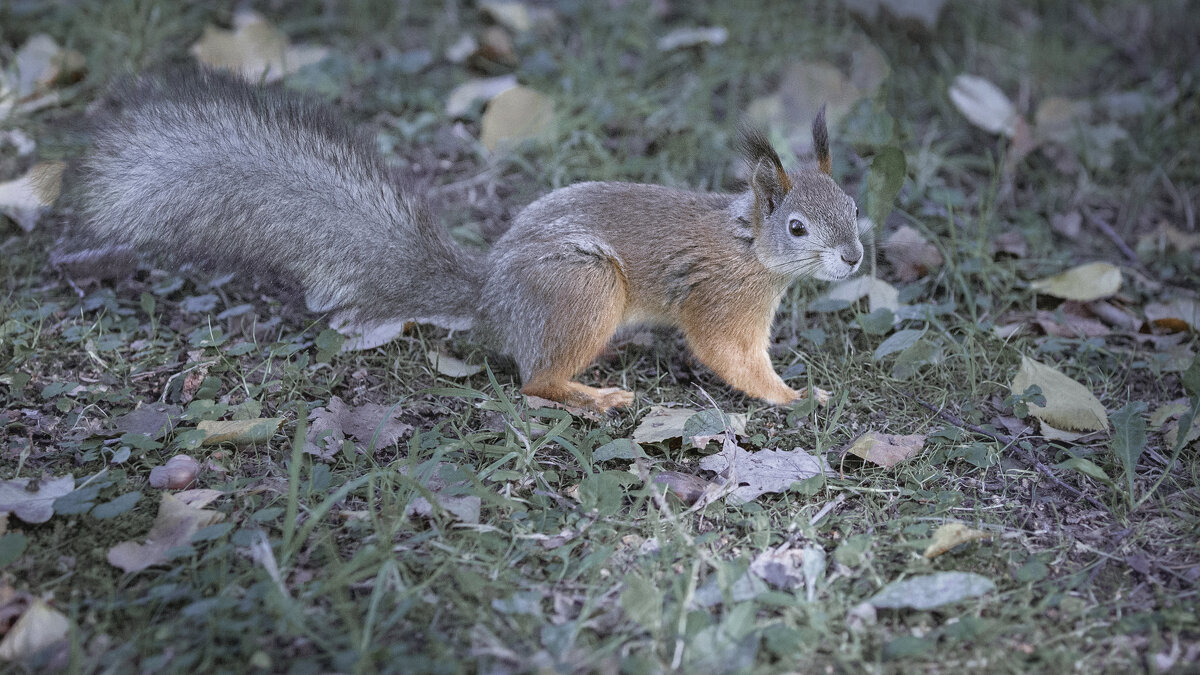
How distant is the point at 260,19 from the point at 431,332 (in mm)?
2221

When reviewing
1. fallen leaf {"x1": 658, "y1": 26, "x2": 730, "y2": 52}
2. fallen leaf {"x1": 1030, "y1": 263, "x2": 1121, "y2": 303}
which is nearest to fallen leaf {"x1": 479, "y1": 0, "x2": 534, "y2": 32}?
fallen leaf {"x1": 658, "y1": 26, "x2": 730, "y2": 52}

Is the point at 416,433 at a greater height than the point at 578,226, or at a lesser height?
lesser

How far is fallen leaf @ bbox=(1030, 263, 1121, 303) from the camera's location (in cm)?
349

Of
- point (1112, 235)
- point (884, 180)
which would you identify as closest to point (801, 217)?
point (884, 180)

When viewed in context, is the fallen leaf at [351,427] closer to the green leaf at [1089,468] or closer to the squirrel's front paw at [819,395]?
the squirrel's front paw at [819,395]

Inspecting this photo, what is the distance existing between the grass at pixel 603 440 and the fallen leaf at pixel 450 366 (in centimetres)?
3

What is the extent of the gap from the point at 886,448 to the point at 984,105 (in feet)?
7.85

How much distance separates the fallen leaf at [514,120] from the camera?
4000 mm

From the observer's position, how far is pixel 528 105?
405 cm

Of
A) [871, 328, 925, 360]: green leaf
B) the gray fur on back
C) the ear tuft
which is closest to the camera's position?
the gray fur on back

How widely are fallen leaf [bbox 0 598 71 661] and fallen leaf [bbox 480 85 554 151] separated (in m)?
2.59

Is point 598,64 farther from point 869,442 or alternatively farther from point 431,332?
point 869,442

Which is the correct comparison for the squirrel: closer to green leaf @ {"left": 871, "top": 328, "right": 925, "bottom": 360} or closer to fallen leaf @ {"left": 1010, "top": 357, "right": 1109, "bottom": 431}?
green leaf @ {"left": 871, "top": 328, "right": 925, "bottom": 360}

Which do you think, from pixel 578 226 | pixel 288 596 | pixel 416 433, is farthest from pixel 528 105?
pixel 288 596
